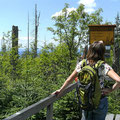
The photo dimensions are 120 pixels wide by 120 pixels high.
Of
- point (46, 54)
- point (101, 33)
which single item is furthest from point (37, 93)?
point (46, 54)

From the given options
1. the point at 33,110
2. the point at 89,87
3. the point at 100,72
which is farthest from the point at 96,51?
the point at 33,110

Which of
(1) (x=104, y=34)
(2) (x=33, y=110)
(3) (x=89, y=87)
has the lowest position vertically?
(2) (x=33, y=110)

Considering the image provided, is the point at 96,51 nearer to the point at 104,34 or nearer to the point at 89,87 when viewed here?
the point at 89,87

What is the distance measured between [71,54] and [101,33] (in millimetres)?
5924

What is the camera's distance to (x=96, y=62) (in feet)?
7.71

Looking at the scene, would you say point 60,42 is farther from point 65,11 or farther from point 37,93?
point 37,93

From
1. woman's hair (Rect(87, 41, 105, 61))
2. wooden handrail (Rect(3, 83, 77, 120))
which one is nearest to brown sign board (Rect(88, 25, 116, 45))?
wooden handrail (Rect(3, 83, 77, 120))

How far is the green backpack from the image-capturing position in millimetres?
2213

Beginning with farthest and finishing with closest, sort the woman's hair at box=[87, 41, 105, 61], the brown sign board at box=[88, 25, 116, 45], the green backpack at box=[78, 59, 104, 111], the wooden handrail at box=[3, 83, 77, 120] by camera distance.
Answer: the brown sign board at box=[88, 25, 116, 45]
the woman's hair at box=[87, 41, 105, 61]
the green backpack at box=[78, 59, 104, 111]
the wooden handrail at box=[3, 83, 77, 120]

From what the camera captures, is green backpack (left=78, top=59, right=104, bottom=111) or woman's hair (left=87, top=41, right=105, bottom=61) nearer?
green backpack (left=78, top=59, right=104, bottom=111)

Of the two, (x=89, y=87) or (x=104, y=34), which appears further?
(x=104, y=34)

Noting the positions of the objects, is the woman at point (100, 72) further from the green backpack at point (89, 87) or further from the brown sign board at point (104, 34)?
the brown sign board at point (104, 34)

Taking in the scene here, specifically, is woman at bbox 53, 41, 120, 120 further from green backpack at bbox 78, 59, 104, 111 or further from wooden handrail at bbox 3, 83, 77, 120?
wooden handrail at bbox 3, 83, 77, 120

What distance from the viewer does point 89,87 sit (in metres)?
2.21
